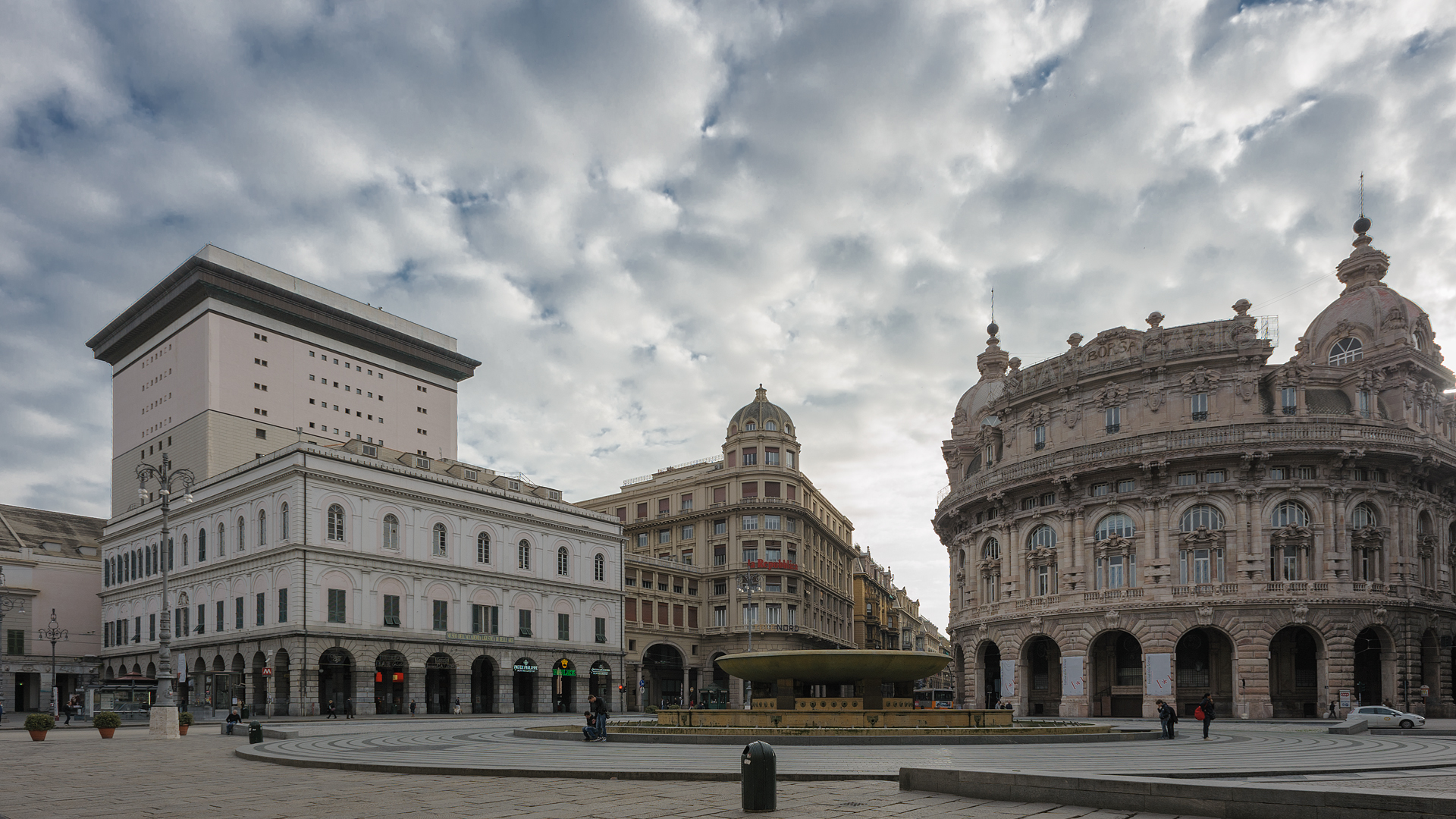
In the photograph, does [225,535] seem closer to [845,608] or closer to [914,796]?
[914,796]

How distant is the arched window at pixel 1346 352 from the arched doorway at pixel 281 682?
59.9 meters

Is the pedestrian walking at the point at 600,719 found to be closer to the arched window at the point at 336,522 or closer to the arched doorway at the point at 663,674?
the arched window at the point at 336,522

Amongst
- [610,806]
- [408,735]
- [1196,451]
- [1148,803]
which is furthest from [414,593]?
[1148,803]

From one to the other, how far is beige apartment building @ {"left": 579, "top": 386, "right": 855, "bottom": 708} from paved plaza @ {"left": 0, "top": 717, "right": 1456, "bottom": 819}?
176ft

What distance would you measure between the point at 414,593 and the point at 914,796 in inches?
1971

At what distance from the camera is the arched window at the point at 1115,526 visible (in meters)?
54.3

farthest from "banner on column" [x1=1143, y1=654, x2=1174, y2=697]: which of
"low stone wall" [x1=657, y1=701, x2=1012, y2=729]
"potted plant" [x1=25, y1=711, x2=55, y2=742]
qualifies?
"potted plant" [x1=25, y1=711, x2=55, y2=742]

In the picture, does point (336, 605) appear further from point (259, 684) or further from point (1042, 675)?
point (1042, 675)

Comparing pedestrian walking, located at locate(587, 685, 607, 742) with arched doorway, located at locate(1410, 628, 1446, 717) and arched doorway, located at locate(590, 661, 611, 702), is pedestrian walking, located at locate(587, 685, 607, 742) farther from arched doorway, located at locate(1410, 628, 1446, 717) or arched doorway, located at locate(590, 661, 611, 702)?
arched doorway, located at locate(1410, 628, 1446, 717)

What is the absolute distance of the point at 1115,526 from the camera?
54812 mm

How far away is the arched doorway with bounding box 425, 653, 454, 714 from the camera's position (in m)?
61.3

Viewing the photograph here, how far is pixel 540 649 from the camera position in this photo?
67438mm

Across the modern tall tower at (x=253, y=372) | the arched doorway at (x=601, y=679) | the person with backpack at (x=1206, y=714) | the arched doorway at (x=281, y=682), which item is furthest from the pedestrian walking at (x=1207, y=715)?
the modern tall tower at (x=253, y=372)

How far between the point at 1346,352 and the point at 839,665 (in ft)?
149
